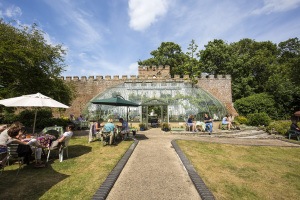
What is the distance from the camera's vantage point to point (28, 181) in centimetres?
510

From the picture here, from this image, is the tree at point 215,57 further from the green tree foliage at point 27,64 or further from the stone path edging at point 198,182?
the stone path edging at point 198,182

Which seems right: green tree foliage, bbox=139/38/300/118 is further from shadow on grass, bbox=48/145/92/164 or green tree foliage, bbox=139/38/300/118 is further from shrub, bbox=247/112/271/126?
shadow on grass, bbox=48/145/92/164

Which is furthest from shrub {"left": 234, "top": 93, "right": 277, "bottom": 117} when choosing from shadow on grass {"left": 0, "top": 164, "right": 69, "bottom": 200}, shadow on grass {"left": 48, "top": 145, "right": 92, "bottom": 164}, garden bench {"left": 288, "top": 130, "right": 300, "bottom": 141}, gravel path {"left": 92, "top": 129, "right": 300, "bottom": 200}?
shadow on grass {"left": 0, "top": 164, "right": 69, "bottom": 200}

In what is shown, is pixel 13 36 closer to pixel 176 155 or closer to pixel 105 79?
pixel 176 155

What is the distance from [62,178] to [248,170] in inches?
242

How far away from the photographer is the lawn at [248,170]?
489 centimetres

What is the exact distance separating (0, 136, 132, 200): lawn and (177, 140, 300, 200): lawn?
318cm

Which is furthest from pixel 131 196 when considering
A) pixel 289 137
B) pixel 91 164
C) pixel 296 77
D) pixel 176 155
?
pixel 296 77

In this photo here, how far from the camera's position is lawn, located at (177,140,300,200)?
4887 mm

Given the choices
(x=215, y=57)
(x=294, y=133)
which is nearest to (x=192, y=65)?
(x=215, y=57)

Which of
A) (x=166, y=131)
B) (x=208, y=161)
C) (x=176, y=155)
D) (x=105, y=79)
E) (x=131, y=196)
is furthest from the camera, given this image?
(x=105, y=79)

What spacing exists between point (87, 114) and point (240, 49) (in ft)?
110

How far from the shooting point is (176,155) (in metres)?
7.88

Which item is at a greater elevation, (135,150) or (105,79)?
(105,79)
